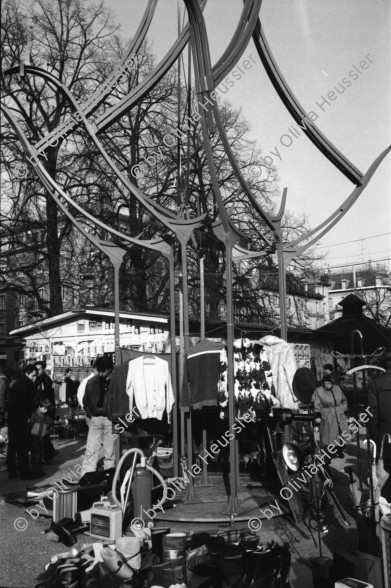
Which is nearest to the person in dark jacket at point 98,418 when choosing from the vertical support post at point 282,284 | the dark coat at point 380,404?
the vertical support post at point 282,284

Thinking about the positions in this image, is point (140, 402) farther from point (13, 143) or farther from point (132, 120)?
point (132, 120)

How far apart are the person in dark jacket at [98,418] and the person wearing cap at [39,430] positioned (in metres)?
1.76

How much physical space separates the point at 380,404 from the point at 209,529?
90.7 inches

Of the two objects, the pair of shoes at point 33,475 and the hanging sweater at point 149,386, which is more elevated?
the hanging sweater at point 149,386

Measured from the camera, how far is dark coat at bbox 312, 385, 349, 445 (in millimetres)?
9688

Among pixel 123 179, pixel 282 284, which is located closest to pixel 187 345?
pixel 282 284

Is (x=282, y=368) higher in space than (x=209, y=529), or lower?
higher

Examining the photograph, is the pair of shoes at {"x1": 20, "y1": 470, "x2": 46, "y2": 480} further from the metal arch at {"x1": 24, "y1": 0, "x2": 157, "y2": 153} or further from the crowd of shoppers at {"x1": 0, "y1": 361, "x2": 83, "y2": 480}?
the metal arch at {"x1": 24, "y1": 0, "x2": 157, "y2": 153}

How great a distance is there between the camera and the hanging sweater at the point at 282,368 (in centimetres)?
821

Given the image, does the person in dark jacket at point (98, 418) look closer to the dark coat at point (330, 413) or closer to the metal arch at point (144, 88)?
the dark coat at point (330, 413)

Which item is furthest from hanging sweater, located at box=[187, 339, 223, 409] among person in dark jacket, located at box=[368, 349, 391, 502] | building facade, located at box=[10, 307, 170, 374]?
building facade, located at box=[10, 307, 170, 374]

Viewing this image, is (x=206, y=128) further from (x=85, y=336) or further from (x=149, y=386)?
(x=85, y=336)

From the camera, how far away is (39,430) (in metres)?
11.4

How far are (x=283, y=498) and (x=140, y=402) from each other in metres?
2.31
